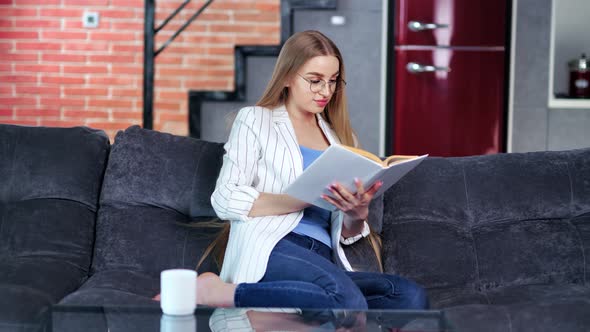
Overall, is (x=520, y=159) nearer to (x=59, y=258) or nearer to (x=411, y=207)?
(x=411, y=207)

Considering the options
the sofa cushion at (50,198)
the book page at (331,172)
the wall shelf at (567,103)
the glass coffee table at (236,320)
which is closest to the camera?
the glass coffee table at (236,320)

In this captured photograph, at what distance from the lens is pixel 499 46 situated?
444 centimetres

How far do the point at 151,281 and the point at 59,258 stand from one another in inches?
11.5

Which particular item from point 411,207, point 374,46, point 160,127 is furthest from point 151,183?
point 160,127

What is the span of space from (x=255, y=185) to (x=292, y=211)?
0.15 metres

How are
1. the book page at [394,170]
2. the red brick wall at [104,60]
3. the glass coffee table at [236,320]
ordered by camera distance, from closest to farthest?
the glass coffee table at [236,320]
the book page at [394,170]
the red brick wall at [104,60]

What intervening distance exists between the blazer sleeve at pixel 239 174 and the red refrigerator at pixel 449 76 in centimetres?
231

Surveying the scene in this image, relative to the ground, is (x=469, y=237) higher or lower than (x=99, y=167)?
lower

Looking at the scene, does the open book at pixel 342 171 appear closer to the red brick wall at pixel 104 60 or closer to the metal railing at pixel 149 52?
the metal railing at pixel 149 52

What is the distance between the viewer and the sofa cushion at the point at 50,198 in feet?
7.63

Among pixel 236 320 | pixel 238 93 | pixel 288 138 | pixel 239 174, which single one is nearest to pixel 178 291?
pixel 236 320

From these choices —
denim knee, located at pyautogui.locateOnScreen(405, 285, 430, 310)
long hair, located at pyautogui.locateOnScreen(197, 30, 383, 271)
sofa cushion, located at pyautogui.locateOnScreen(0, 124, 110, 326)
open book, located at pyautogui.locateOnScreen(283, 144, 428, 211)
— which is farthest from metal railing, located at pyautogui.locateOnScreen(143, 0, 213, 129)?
denim knee, located at pyautogui.locateOnScreen(405, 285, 430, 310)

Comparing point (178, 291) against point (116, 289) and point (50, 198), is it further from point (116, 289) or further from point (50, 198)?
point (50, 198)

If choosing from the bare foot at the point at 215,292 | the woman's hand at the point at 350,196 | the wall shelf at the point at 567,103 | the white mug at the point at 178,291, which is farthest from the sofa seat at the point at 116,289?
the wall shelf at the point at 567,103
